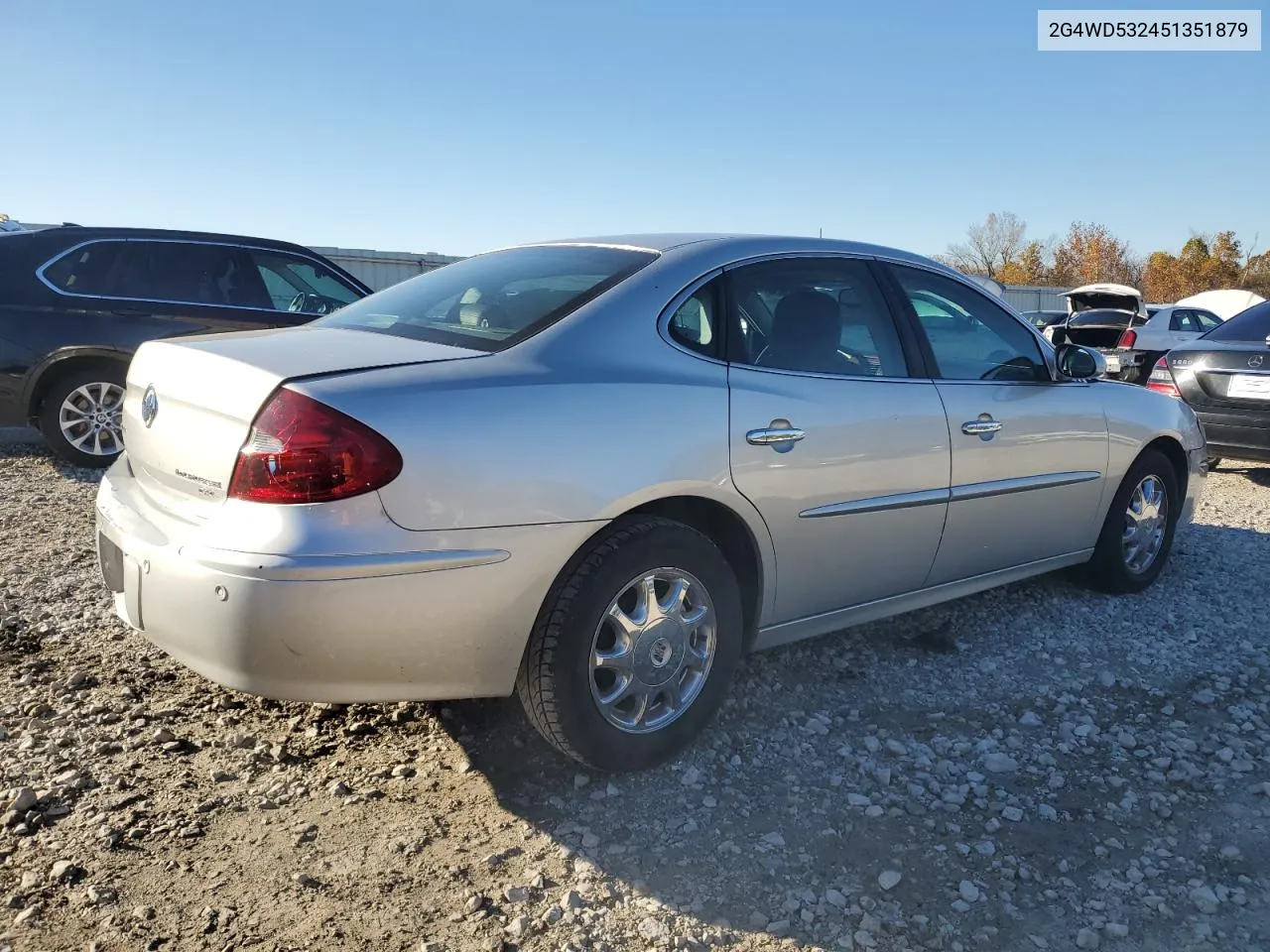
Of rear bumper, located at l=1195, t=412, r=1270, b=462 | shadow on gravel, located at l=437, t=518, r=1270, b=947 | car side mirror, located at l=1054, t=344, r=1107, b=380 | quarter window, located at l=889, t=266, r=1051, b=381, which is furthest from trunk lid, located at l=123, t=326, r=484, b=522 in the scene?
rear bumper, located at l=1195, t=412, r=1270, b=462

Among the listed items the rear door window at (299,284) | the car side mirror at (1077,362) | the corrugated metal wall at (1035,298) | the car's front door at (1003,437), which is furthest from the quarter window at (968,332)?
the corrugated metal wall at (1035,298)

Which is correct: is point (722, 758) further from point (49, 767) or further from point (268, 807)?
point (49, 767)

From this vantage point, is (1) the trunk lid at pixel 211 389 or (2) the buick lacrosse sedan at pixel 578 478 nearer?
(2) the buick lacrosse sedan at pixel 578 478

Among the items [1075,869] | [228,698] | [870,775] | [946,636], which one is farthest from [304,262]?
[1075,869]

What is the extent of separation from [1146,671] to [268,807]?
10.3 feet

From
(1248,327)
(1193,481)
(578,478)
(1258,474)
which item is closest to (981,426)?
(578,478)

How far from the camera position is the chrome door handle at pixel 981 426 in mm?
3697

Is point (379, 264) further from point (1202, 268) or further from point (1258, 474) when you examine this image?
point (1202, 268)

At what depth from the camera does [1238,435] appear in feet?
23.1

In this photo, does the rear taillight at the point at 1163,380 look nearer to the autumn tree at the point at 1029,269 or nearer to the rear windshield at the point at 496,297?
the rear windshield at the point at 496,297

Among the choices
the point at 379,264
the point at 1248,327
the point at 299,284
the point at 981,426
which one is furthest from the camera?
the point at 379,264

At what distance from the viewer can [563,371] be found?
267cm

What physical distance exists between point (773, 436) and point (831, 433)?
0.87 feet

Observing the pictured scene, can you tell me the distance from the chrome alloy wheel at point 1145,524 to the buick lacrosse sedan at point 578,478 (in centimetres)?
95
